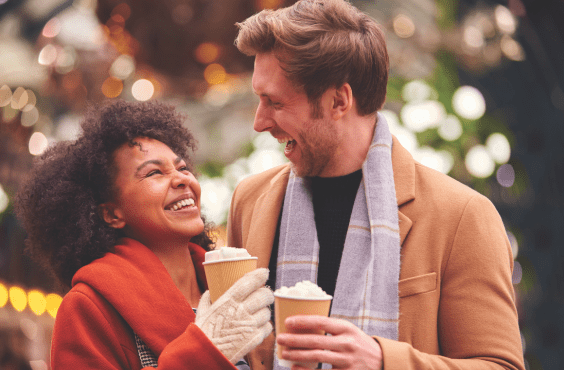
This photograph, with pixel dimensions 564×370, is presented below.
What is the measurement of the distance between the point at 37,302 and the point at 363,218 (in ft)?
14.7

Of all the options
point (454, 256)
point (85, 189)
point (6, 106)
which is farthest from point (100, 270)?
point (6, 106)

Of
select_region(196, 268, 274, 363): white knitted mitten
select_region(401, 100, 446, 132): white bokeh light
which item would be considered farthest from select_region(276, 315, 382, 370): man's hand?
select_region(401, 100, 446, 132): white bokeh light

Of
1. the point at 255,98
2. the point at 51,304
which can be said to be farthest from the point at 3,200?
the point at 255,98

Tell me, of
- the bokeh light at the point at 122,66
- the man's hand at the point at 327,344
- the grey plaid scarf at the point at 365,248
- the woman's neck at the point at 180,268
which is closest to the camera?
the man's hand at the point at 327,344

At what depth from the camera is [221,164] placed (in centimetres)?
509

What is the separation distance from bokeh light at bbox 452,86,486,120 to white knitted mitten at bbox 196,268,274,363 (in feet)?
10.1

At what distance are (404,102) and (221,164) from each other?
186cm

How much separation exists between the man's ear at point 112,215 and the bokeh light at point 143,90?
143 inches

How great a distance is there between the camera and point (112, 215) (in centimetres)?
214

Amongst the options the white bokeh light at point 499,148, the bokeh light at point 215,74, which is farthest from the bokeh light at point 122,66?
the white bokeh light at point 499,148

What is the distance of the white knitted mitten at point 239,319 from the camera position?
1.64 meters

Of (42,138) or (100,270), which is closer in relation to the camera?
(100,270)

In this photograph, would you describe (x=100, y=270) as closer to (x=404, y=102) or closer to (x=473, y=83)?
(x=404, y=102)

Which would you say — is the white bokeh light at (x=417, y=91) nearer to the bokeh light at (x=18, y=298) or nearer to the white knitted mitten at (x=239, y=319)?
the white knitted mitten at (x=239, y=319)
